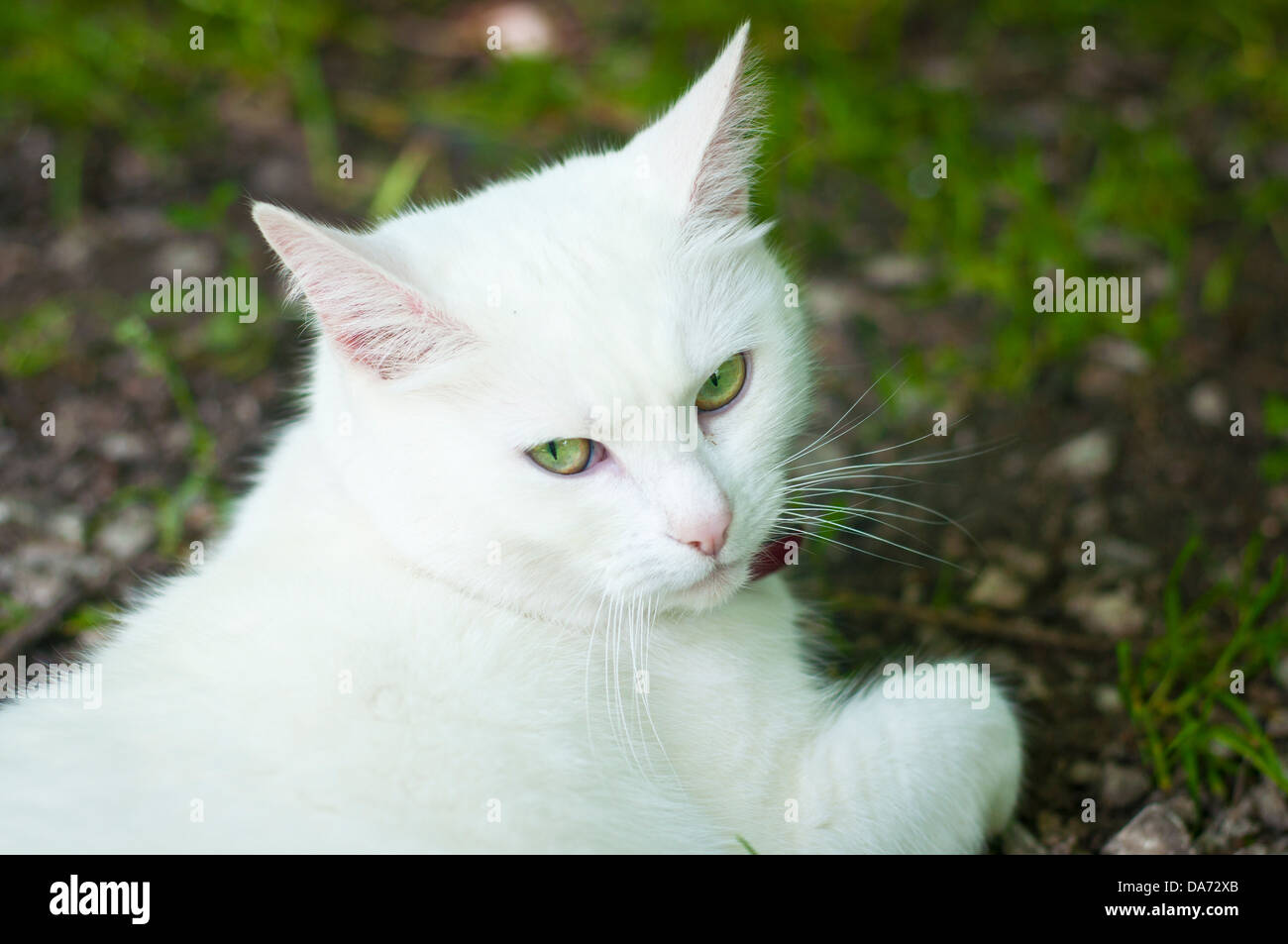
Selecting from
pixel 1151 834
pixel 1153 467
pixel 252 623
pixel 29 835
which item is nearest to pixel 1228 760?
pixel 1151 834

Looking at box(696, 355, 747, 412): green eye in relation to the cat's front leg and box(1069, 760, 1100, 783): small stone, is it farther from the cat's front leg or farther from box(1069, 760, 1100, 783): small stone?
box(1069, 760, 1100, 783): small stone

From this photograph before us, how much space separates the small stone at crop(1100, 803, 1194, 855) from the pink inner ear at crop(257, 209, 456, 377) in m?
1.88

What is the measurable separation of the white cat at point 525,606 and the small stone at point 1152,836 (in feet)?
1.25

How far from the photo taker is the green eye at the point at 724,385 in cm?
223

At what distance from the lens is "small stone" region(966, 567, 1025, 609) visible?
10.6 ft

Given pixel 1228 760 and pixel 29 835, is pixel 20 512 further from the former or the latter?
pixel 1228 760

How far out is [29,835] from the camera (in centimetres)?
184
